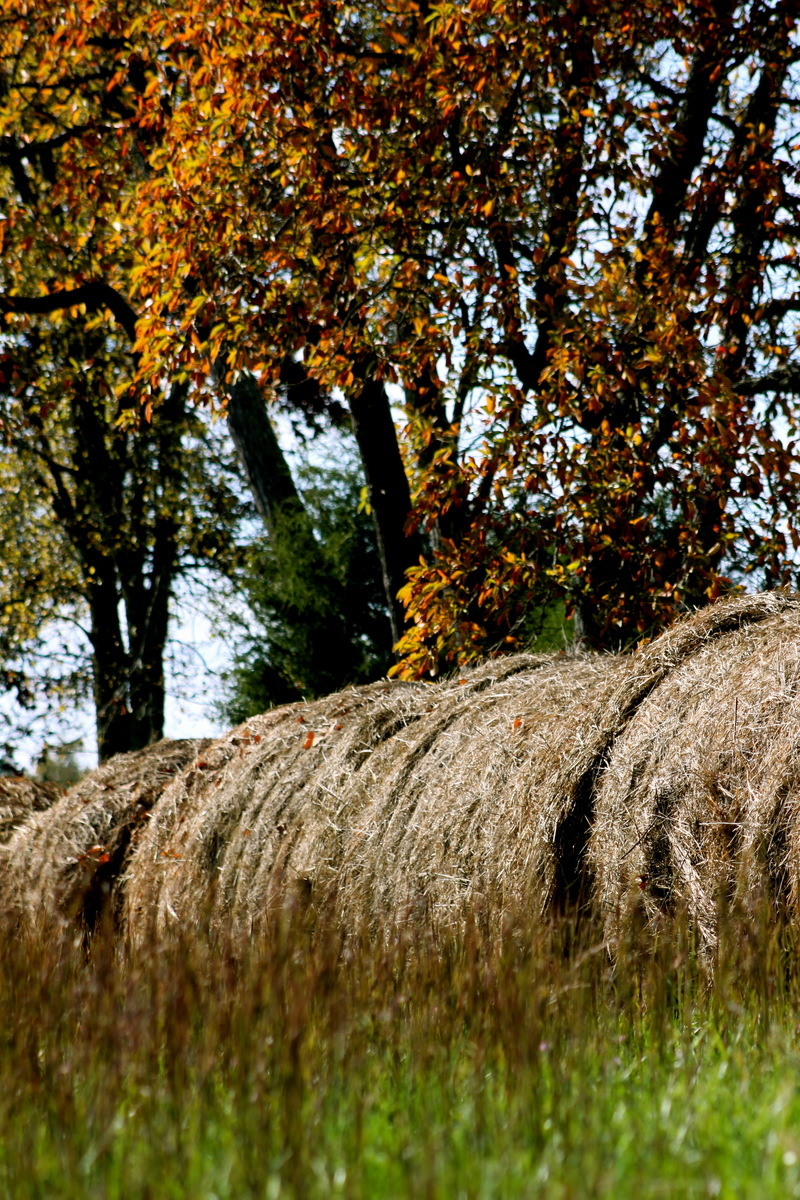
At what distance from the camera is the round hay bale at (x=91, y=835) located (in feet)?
28.7

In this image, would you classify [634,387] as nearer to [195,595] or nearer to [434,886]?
[434,886]

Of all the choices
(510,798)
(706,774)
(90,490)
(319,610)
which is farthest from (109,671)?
(706,774)

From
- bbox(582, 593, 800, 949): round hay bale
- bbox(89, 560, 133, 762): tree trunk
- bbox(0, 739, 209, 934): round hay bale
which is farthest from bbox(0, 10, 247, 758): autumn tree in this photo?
bbox(582, 593, 800, 949): round hay bale

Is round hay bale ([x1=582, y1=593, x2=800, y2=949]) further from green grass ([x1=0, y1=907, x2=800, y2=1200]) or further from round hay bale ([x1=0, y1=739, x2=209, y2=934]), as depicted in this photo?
round hay bale ([x1=0, y1=739, x2=209, y2=934])

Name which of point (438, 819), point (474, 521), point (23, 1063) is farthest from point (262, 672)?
point (23, 1063)

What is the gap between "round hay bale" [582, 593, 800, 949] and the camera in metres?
4.33

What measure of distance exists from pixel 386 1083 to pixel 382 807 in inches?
131

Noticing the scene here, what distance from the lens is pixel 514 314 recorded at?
26.5 feet

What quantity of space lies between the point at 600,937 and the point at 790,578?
440 cm

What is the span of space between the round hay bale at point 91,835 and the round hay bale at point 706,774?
4560 mm

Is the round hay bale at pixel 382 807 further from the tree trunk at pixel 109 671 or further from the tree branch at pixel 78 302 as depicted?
the tree trunk at pixel 109 671

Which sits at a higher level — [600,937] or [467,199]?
[467,199]

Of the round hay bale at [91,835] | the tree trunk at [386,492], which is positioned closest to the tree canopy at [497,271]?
the tree trunk at [386,492]

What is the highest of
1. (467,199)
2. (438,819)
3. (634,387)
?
(467,199)
